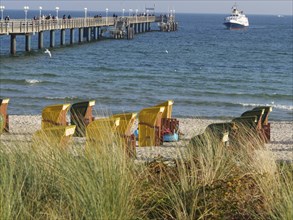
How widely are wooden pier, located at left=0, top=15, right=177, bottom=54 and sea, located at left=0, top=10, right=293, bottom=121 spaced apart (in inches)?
57.7

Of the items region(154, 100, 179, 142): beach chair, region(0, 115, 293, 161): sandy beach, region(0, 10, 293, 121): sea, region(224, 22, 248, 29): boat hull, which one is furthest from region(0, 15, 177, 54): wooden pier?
region(154, 100, 179, 142): beach chair

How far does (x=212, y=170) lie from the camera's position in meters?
6.42

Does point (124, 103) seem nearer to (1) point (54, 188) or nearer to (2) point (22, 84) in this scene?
(2) point (22, 84)

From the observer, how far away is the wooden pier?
4381 cm

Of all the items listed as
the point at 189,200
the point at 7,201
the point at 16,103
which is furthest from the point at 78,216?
the point at 16,103

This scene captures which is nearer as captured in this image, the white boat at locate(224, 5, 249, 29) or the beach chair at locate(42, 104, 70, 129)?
the beach chair at locate(42, 104, 70, 129)

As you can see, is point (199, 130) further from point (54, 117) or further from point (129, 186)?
point (129, 186)

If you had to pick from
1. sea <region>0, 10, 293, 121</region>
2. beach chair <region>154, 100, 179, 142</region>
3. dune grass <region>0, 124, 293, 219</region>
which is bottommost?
sea <region>0, 10, 293, 121</region>

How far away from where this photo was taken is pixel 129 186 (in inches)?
227

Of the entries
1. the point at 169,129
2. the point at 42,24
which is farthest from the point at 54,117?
the point at 42,24

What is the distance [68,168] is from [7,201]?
685mm

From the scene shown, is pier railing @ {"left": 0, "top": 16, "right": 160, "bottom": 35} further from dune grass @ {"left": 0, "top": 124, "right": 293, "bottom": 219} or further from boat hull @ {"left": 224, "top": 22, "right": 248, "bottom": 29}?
boat hull @ {"left": 224, "top": 22, "right": 248, "bottom": 29}

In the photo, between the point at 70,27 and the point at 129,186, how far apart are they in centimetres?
5298

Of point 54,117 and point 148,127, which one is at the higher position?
point 54,117
